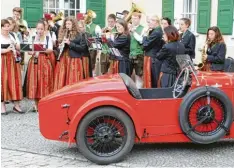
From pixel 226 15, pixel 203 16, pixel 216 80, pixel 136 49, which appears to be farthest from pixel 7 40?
pixel 203 16

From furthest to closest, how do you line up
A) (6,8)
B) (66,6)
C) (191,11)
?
(191,11)
(66,6)
(6,8)

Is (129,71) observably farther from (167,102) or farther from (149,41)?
(167,102)

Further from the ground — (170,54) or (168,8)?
(168,8)

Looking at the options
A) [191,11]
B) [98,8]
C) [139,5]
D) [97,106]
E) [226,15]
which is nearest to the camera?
[97,106]

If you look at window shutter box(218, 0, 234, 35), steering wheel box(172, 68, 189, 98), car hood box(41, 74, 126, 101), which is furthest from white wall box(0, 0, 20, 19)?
steering wheel box(172, 68, 189, 98)

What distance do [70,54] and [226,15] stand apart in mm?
5688

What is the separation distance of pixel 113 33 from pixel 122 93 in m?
4.16

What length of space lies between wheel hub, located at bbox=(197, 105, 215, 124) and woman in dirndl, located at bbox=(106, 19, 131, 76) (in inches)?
126

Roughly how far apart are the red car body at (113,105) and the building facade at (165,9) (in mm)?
6533

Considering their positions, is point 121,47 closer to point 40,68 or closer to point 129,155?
point 40,68

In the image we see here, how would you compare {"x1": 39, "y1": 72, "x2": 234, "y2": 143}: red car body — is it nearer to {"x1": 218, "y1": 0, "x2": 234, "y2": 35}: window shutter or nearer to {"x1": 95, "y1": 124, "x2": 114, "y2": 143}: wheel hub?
{"x1": 95, "y1": 124, "x2": 114, "y2": 143}: wheel hub

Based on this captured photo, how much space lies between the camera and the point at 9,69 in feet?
28.2

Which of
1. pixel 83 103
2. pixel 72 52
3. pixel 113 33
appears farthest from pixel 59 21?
pixel 83 103

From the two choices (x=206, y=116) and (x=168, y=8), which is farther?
(x=168, y=8)
